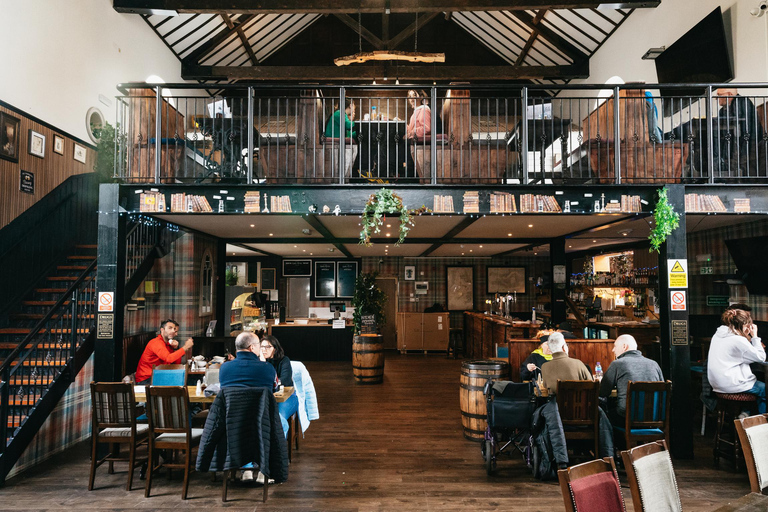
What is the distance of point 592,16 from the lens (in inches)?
438

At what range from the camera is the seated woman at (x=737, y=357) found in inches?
198

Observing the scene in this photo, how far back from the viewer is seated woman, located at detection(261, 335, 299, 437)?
519cm

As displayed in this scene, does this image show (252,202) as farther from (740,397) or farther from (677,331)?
(740,397)

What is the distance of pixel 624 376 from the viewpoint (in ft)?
15.8

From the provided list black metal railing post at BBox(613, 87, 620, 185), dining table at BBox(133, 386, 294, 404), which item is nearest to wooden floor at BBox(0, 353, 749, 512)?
dining table at BBox(133, 386, 294, 404)

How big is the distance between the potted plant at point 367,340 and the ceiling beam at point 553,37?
771cm

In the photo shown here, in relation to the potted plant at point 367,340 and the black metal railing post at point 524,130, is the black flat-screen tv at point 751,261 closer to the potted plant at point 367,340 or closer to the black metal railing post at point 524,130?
the black metal railing post at point 524,130

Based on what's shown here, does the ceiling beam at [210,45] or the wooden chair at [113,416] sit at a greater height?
the ceiling beam at [210,45]

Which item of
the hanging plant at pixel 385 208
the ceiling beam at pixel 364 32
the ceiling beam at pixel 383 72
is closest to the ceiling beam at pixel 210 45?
the ceiling beam at pixel 383 72

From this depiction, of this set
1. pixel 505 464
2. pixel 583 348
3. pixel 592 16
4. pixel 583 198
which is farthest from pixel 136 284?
pixel 592 16

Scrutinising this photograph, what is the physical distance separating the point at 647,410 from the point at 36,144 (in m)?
8.86

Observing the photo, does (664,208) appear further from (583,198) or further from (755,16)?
(755,16)

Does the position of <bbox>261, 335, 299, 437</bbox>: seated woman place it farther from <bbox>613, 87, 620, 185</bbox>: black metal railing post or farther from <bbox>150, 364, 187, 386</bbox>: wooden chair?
<bbox>613, 87, 620, 185</bbox>: black metal railing post

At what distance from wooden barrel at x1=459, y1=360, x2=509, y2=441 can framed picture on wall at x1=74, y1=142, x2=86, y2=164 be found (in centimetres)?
750
